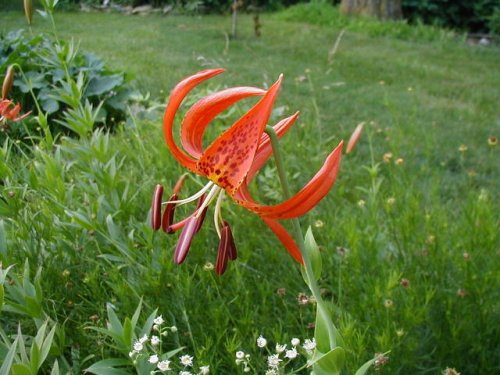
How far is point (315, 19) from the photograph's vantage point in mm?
7555

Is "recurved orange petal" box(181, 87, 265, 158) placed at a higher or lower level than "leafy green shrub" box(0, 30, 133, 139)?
higher

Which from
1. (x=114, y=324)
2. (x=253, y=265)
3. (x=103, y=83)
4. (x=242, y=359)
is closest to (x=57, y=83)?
(x=103, y=83)

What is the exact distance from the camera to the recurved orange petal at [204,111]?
0.74 metres

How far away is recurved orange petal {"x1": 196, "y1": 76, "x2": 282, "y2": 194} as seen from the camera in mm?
679

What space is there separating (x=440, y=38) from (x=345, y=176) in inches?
181

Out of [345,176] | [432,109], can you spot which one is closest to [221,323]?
[345,176]

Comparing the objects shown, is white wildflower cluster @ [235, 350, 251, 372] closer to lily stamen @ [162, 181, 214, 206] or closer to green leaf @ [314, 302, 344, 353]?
green leaf @ [314, 302, 344, 353]

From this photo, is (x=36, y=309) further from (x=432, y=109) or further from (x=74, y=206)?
(x=432, y=109)

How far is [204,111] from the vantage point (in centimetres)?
81

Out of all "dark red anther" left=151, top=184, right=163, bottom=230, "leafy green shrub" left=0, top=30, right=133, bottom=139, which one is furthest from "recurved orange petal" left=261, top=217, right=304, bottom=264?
"leafy green shrub" left=0, top=30, right=133, bottom=139

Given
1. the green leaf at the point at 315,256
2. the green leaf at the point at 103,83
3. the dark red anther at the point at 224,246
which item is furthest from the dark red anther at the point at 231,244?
the green leaf at the point at 103,83

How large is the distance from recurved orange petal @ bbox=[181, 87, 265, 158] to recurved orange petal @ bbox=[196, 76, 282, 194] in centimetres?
3

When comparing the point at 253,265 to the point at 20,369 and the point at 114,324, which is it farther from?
the point at 20,369

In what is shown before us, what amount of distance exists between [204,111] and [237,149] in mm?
104
